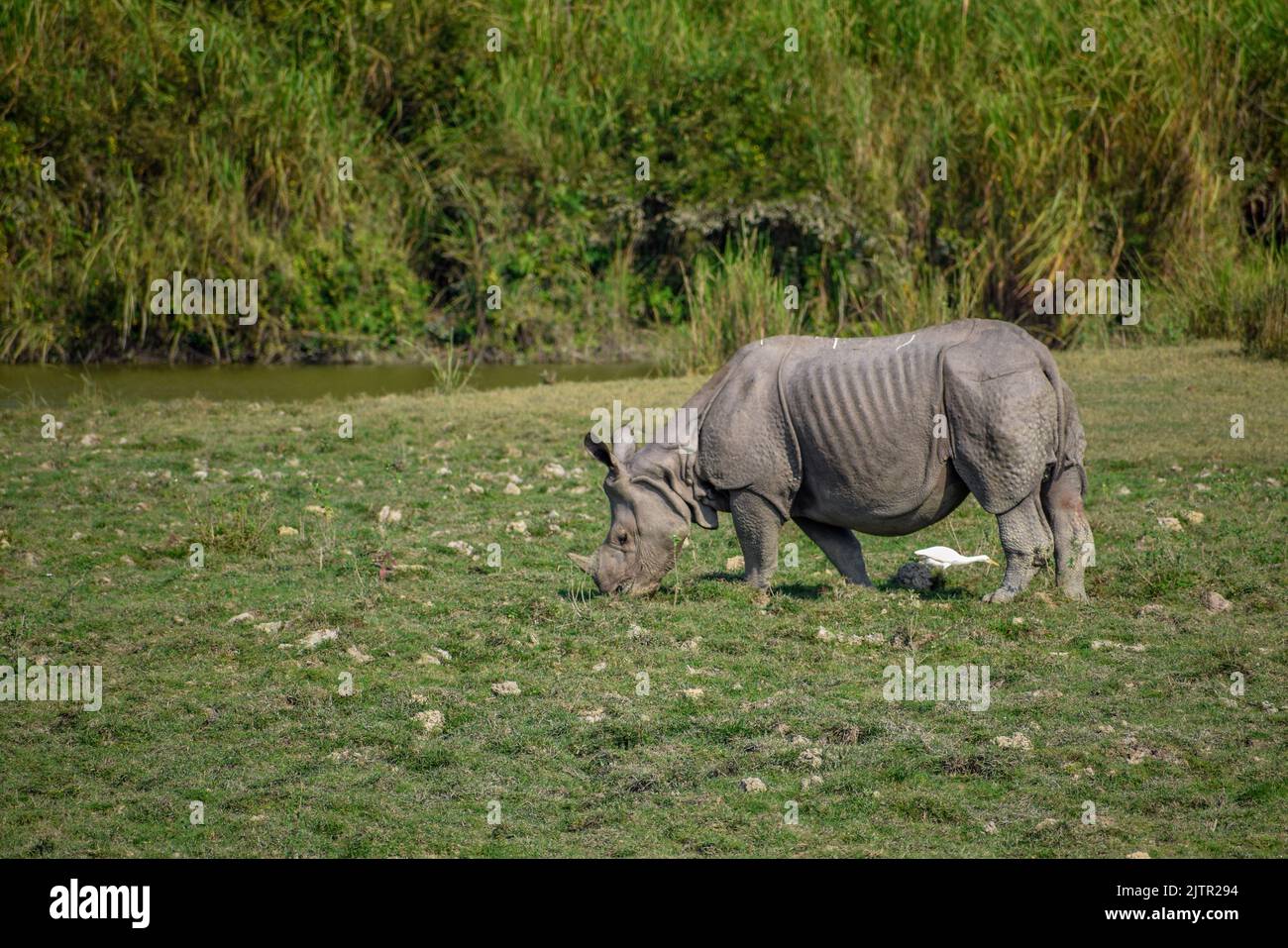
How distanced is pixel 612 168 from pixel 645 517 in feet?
40.9

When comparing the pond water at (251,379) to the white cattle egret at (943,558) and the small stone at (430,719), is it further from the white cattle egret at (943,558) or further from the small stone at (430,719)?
the small stone at (430,719)

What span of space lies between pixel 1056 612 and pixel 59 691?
4.86 meters

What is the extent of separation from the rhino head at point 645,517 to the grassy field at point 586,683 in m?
0.21

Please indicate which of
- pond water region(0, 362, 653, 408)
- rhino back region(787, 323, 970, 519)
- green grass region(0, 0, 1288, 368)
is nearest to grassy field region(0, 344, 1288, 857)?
rhino back region(787, 323, 970, 519)

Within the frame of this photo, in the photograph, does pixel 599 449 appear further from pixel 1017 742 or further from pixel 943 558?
pixel 1017 742

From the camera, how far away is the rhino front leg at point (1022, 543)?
8266 mm

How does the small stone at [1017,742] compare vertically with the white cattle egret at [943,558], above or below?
below

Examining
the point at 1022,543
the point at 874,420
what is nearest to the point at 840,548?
the point at 874,420

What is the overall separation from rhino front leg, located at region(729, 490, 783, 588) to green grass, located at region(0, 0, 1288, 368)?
8.23 m

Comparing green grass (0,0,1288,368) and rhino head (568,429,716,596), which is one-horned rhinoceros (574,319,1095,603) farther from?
green grass (0,0,1288,368)

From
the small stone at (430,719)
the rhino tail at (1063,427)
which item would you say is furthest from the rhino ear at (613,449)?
the rhino tail at (1063,427)

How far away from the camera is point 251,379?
1797 cm
